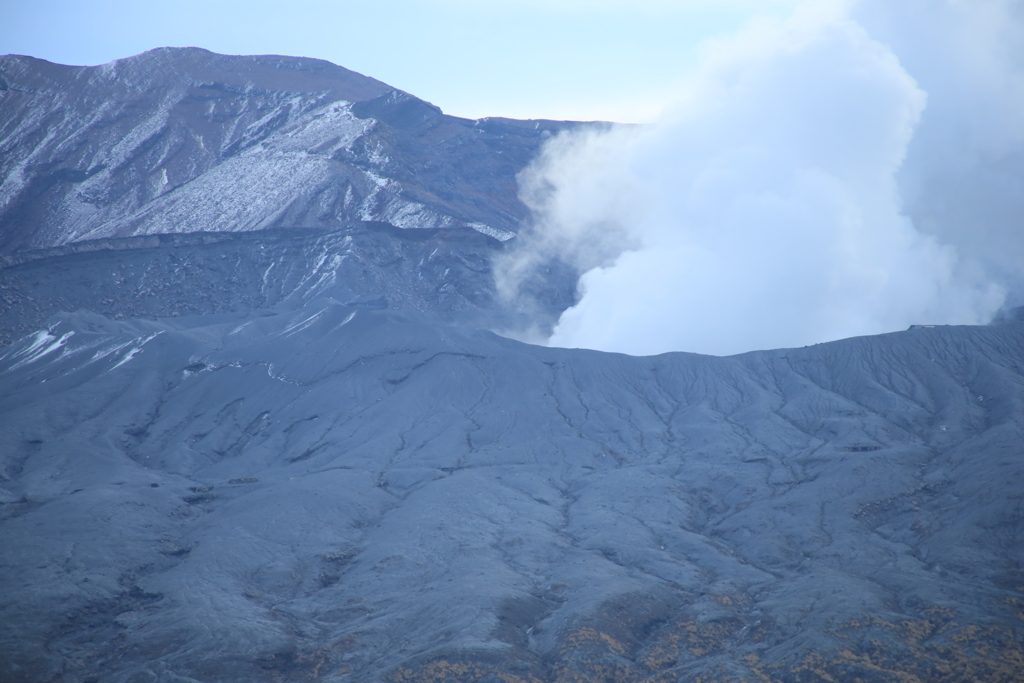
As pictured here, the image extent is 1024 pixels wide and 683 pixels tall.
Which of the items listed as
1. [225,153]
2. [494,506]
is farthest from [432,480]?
[225,153]

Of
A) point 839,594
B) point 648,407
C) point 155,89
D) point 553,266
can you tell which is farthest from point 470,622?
point 155,89

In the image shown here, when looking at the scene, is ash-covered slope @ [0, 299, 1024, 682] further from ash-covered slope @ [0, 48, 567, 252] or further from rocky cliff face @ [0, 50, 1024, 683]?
ash-covered slope @ [0, 48, 567, 252]

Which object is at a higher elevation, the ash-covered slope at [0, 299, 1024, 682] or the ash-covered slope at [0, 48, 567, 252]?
the ash-covered slope at [0, 48, 567, 252]

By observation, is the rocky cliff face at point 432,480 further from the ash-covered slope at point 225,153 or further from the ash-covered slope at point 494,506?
the ash-covered slope at point 225,153

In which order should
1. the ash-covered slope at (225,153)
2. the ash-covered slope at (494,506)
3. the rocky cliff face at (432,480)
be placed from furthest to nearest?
the ash-covered slope at (225,153) < the rocky cliff face at (432,480) < the ash-covered slope at (494,506)

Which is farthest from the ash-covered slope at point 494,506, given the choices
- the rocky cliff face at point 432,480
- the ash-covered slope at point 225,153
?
the ash-covered slope at point 225,153

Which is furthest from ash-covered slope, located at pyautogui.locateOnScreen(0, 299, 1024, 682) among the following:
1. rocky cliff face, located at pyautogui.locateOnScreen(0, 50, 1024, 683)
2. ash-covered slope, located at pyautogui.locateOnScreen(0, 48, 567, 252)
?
ash-covered slope, located at pyautogui.locateOnScreen(0, 48, 567, 252)

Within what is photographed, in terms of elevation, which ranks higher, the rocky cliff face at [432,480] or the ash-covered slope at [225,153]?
the ash-covered slope at [225,153]
